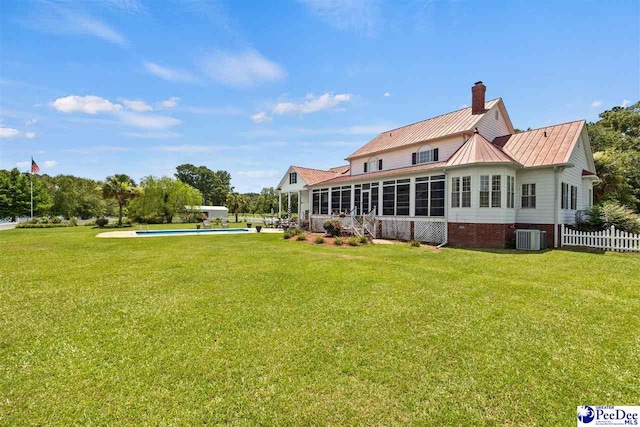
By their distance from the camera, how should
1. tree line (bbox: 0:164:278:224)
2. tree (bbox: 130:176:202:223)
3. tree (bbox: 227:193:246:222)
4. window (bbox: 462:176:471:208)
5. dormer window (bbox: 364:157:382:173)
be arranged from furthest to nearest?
tree (bbox: 227:193:246:222) → tree (bbox: 130:176:202:223) → tree line (bbox: 0:164:278:224) → dormer window (bbox: 364:157:382:173) → window (bbox: 462:176:471:208)

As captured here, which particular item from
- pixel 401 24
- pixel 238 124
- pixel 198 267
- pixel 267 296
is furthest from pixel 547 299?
pixel 238 124

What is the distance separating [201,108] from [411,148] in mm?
14904

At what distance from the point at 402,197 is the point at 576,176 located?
9683mm

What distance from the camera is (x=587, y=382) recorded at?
129 inches

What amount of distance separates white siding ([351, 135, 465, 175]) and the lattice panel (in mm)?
4694

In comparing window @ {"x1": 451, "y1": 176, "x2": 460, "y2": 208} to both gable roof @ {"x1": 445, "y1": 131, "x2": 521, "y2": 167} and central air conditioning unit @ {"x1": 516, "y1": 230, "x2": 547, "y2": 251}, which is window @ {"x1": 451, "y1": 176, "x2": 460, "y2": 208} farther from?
central air conditioning unit @ {"x1": 516, "y1": 230, "x2": 547, "y2": 251}

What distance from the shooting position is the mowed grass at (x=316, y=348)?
9.40 ft

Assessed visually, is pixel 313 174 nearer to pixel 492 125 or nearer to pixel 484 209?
pixel 492 125

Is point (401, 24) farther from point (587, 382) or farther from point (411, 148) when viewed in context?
point (587, 382)

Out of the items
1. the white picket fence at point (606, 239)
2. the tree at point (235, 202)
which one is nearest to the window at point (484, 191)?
the white picket fence at point (606, 239)

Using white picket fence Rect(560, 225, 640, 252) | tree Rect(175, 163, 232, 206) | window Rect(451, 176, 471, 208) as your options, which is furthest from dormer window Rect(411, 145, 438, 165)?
tree Rect(175, 163, 232, 206)

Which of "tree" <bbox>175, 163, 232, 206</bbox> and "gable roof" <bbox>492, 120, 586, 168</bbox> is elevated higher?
"tree" <bbox>175, 163, 232, 206</bbox>

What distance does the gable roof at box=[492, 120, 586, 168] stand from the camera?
1401 cm

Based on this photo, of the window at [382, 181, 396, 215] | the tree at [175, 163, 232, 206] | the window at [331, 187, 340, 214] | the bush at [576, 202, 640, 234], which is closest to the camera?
the bush at [576, 202, 640, 234]
